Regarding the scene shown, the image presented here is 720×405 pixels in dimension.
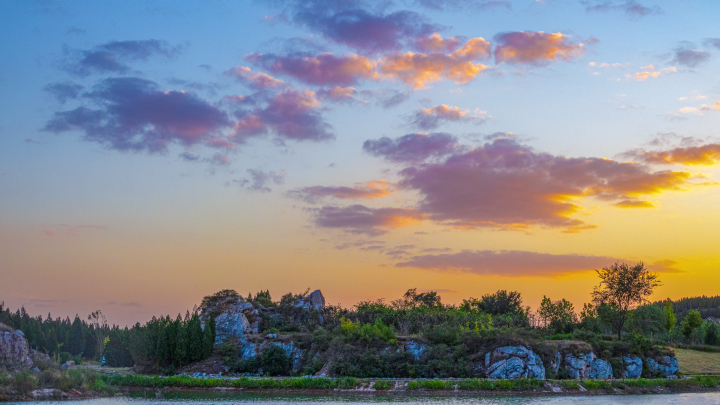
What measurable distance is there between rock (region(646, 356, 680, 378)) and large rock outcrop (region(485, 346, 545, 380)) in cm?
1103

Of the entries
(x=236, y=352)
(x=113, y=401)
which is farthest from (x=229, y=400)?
(x=236, y=352)

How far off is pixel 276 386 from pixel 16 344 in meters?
21.9

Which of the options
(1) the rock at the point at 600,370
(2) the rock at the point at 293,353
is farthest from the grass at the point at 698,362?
(2) the rock at the point at 293,353

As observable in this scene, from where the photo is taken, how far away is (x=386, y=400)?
118 feet

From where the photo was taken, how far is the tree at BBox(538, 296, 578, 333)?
62312 mm

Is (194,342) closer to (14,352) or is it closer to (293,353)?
(293,353)

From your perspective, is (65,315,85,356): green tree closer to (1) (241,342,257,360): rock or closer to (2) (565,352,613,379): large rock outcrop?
(1) (241,342,257,360): rock

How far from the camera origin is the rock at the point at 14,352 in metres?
43.6

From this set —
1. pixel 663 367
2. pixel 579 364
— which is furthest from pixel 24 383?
pixel 663 367

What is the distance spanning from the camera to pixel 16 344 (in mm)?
46094

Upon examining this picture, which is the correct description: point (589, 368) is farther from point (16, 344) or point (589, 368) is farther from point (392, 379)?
point (16, 344)

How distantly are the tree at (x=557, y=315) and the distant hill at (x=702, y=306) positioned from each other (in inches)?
3964

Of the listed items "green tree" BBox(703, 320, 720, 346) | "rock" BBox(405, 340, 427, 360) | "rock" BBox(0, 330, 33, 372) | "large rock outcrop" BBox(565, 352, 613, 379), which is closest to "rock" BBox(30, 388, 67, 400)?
"rock" BBox(0, 330, 33, 372)

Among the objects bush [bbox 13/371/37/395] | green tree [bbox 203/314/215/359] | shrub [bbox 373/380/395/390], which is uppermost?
green tree [bbox 203/314/215/359]
